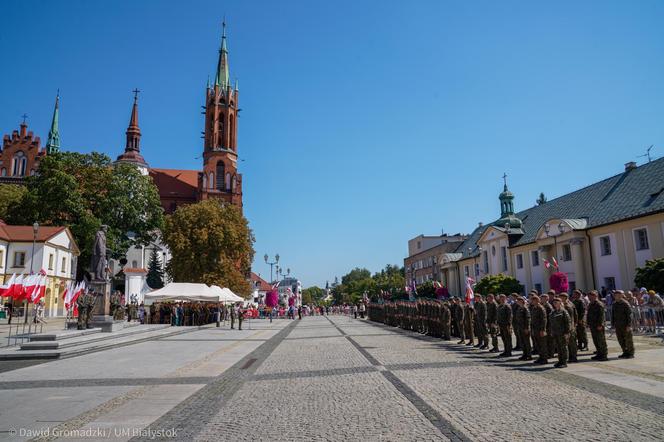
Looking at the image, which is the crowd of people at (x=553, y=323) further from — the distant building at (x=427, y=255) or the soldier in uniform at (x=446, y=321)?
the distant building at (x=427, y=255)

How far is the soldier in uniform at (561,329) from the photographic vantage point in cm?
1116

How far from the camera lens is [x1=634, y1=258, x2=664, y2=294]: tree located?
70.5ft

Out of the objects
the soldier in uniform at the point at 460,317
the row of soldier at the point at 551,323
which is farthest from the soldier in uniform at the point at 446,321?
the row of soldier at the point at 551,323

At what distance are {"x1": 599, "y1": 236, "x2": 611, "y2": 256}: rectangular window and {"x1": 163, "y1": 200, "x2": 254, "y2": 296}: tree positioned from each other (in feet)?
102

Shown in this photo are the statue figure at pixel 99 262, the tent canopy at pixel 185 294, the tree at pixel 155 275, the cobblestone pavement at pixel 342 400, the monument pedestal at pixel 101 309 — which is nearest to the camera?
the cobblestone pavement at pixel 342 400

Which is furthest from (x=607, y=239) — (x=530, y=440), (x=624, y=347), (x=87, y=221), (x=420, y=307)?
(x=87, y=221)

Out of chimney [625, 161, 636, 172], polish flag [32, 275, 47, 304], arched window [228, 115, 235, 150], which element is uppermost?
arched window [228, 115, 235, 150]

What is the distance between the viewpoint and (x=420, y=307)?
24.4 m

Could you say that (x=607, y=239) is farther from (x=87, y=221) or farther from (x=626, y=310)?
(x=87, y=221)

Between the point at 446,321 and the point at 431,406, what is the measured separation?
13.0 metres

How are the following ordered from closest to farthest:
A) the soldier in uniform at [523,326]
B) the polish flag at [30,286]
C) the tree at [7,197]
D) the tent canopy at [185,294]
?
1. the soldier in uniform at [523,326]
2. the polish flag at [30,286]
3. the tent canopy at [185,294]
4. the tree at [7,197]

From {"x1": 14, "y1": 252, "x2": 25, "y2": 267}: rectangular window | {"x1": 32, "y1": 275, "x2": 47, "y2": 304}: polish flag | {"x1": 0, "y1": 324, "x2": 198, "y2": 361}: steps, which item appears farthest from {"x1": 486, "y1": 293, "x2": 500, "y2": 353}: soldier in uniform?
{"x1": 14, "y1": 252, "x2": 25, "y2": 267}: rectangular window

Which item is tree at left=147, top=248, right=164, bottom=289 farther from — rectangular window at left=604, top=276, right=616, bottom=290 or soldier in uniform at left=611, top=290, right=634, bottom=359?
soldier in uniform at left=611, top=290, right=634, bottom=359

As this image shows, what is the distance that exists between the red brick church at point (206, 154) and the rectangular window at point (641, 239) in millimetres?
55922
